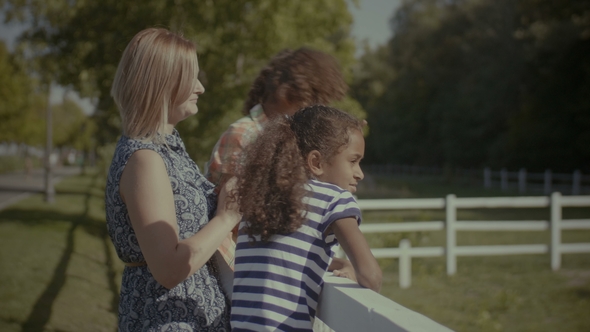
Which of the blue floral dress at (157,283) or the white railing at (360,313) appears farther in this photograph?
the blue floral dress at (157,283)

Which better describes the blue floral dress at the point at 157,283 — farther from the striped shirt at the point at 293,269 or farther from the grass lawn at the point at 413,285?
the grass lawn at the point at 413,285

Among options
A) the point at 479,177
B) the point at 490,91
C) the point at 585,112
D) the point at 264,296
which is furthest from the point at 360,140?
the point at 479,177

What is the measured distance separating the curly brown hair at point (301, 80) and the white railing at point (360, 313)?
34.6 inches

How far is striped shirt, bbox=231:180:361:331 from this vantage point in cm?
169

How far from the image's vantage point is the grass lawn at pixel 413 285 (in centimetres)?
627

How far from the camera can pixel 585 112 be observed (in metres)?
28.1

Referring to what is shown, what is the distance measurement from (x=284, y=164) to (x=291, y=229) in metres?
0.20

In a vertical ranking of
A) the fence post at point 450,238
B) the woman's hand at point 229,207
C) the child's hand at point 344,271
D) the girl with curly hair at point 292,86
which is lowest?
the fence post at point 450,238

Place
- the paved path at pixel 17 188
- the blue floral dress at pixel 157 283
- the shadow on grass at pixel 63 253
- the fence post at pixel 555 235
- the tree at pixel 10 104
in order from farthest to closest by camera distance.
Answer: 1. the tree at pixel 10 104
2. the paved path at pixel 17 188
3. the fence post at pixel 555 235
4. the shadow on grass at pixel 63 253
5. the blue floral dress at pixel 157 283

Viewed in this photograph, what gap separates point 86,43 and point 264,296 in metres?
13.4

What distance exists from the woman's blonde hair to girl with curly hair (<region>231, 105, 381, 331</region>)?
286 mm

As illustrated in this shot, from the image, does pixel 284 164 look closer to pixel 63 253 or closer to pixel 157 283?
pixel 157 283

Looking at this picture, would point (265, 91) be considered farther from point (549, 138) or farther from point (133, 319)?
point (549, 138)

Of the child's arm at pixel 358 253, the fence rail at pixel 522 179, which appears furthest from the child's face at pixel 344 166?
the fence rail at pixel 522 179
